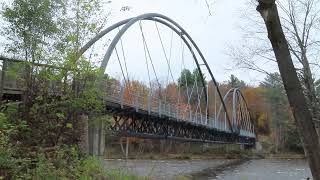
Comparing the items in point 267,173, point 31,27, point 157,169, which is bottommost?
point 267,173

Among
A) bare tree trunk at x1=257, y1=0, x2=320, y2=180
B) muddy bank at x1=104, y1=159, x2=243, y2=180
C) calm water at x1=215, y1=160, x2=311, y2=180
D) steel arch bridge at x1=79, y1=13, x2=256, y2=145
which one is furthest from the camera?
calm water at x1=215, y1=160, x2=311, y2=180

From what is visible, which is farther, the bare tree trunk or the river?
the river

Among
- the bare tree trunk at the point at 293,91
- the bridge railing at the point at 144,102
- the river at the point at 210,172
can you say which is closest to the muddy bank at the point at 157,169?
the river at the point at 210,172

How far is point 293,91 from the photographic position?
6.85 m

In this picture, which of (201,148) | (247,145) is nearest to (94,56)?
(201,148)

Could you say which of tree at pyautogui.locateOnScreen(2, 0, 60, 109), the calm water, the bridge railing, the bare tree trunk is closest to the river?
the calm water

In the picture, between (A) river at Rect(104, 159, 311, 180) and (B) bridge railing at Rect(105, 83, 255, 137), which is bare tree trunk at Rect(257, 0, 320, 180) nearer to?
(A) river at Rect(104, 159, 311, 180)

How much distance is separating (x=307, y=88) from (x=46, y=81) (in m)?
13.6

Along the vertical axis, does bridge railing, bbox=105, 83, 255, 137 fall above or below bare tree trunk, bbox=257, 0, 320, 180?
above

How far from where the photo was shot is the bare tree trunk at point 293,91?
Answer: 679 centimetres

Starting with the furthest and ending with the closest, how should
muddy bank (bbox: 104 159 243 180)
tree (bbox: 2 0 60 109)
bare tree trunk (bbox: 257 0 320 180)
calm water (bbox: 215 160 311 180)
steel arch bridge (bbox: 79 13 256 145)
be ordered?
1. calm water (bbox: 215 160 311 180)
2. steel arch bridge (bbox: 79 13 256 145)
3. muddy bank (bbox: 104 159 243 180)
4. tree (bbox: 2 0 60 109)
5. bare tree trunk (bbox: 257 0 320 180)

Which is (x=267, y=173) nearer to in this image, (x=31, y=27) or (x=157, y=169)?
(x=157, y=169)

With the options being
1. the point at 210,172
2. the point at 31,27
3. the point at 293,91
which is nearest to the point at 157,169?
the point at 210,172

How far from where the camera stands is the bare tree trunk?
679 cm
